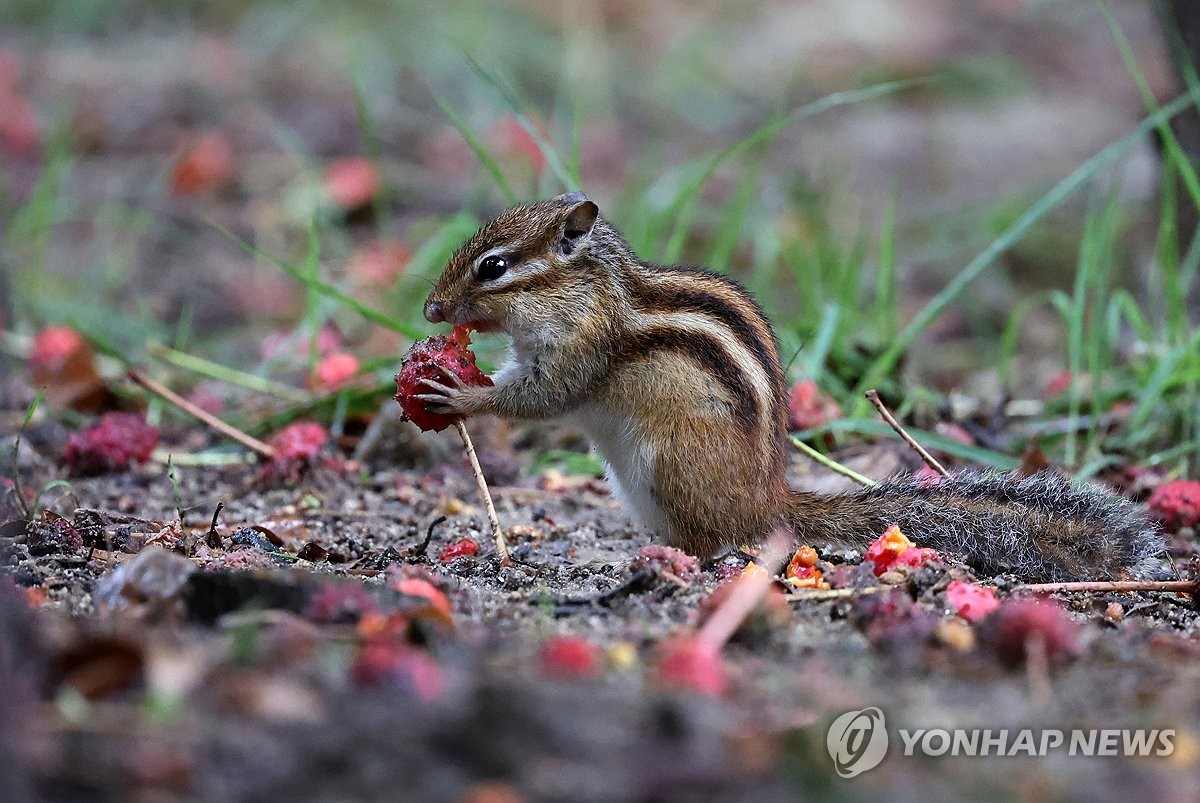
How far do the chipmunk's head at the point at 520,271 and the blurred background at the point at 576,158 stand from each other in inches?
30.7

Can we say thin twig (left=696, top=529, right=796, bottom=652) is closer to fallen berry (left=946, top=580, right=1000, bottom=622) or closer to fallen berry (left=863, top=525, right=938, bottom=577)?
fallen berry (left=946, top=580, right=1000, bottom=622)

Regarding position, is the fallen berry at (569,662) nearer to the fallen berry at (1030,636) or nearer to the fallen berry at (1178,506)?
the fallen berry at (1030,636)

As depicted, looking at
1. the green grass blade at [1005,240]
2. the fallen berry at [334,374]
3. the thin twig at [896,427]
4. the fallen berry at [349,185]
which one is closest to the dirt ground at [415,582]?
the fallen berry at [334,374]

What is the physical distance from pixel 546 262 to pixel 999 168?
746 centimetres

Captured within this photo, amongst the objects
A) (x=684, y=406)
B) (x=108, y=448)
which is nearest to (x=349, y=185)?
(x=108, y=448)

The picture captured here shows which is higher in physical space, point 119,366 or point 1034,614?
point 1034,614

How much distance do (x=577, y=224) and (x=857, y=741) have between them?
2.33 m

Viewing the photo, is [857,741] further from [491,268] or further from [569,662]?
[491,268]


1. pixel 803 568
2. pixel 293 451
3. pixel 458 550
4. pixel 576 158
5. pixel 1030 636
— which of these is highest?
pixel 576 158

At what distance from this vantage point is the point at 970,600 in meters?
3.10

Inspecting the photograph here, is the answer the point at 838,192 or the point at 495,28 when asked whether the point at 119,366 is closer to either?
the point at 838,192

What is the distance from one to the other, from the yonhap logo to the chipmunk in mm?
1537

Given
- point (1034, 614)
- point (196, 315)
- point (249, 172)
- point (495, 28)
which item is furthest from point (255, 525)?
point (495, 28)

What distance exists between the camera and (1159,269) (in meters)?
6.29
